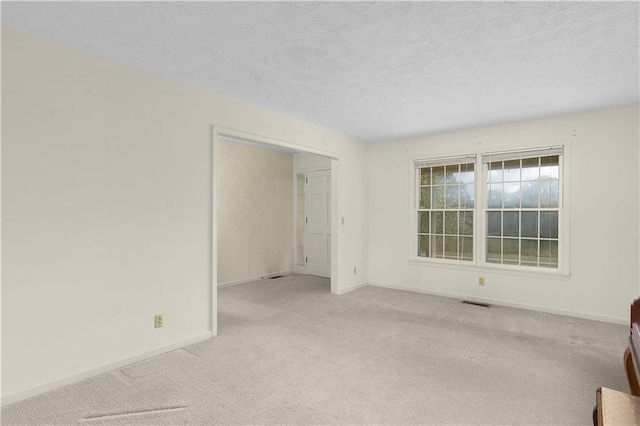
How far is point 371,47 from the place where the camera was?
2.53 m

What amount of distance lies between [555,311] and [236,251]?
187 inches

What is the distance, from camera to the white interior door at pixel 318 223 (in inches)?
266

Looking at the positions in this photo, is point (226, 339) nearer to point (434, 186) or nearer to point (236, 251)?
point (236, 251)

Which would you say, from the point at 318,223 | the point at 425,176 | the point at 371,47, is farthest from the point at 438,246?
the point at 371,47

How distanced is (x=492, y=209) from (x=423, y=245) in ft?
3.84

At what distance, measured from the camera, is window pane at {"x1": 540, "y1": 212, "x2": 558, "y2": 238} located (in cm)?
446

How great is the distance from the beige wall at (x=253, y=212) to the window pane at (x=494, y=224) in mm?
3759

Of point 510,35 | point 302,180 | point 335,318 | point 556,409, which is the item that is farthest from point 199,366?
point 302,180

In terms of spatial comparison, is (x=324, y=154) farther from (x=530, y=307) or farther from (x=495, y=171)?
(x=530, y=307)

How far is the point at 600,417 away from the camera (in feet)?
4.86

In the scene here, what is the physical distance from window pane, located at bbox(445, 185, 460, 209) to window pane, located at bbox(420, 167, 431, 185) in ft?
1.02

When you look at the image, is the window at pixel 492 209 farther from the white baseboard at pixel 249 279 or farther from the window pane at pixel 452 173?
the white baseboard at pixel 249 279

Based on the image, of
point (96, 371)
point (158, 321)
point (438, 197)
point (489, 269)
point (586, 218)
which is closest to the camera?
point (96, 371)

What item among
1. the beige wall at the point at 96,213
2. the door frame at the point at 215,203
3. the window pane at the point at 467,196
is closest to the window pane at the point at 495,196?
the window pane at the point at 467,196
